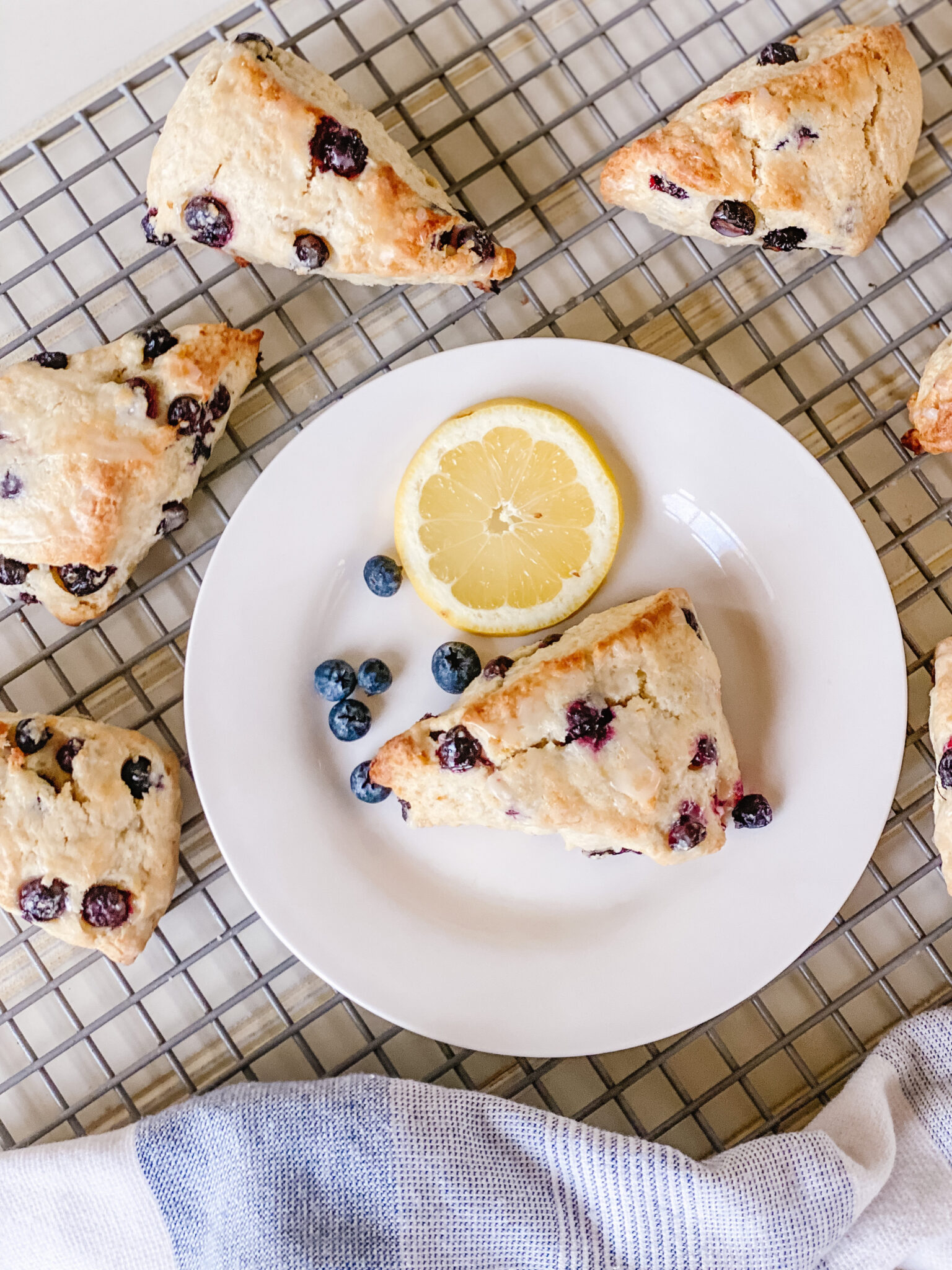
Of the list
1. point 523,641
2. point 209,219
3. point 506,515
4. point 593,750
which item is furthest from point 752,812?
point 209,219

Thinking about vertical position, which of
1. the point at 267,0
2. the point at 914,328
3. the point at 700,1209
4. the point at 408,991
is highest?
the point at 267,0

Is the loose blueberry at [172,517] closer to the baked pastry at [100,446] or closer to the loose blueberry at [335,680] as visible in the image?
the baked pastry at [100,446]

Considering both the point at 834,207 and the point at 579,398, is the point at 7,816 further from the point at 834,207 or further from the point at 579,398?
the point at 834,207

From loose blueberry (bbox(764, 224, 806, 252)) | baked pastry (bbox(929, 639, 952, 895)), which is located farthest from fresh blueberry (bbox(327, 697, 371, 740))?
loose blueberry (bbox(764, 224, 806, 252))

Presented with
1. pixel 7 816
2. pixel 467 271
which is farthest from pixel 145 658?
pixel 467 271

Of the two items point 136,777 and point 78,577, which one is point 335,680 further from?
point 78,577
